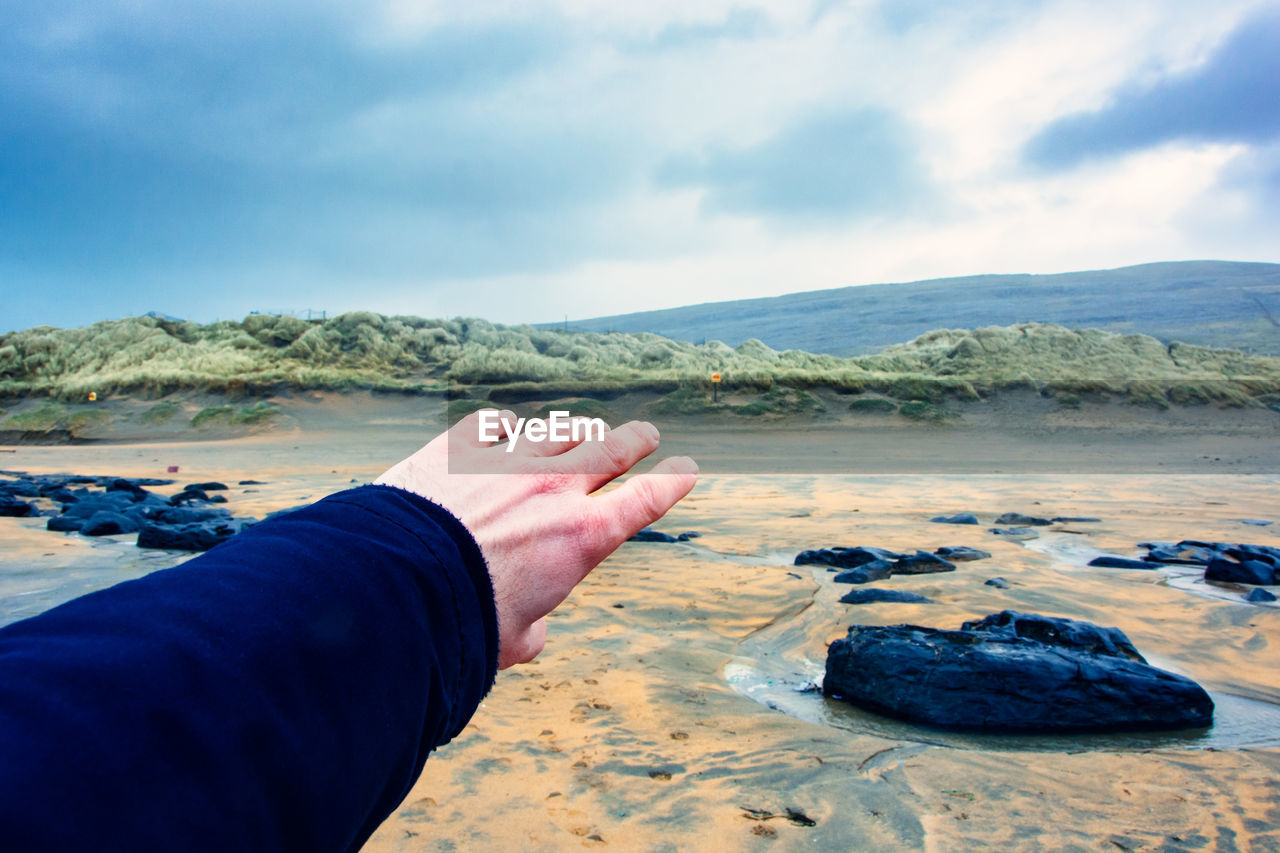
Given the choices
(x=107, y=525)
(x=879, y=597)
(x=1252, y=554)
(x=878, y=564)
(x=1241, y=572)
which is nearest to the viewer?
(x=879, y=597)

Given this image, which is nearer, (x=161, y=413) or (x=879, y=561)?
(x=879, y=561)

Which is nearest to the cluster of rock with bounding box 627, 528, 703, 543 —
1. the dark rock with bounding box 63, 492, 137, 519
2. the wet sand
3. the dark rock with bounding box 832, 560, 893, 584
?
the wet sand

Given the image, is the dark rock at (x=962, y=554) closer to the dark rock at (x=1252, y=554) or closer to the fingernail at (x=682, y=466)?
the dark rock at (x=1252, y=554)

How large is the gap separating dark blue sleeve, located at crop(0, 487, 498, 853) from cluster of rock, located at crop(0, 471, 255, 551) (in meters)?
5.48

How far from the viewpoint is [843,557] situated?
6570mm

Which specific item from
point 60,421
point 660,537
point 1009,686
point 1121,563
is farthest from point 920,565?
point 60,421

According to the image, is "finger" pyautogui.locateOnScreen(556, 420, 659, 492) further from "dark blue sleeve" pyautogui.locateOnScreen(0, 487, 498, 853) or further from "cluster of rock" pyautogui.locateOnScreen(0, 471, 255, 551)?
"cluster of rock" pyautogui.locateOnScreen(0, 471, 255, 551)

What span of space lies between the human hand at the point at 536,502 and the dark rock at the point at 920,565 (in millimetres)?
5562

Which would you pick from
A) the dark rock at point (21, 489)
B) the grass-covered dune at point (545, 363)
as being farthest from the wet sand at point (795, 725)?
the grass-covered dune at point (545, 363)

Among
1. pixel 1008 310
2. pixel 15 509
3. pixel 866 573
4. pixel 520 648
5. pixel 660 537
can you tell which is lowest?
pixel 660 537

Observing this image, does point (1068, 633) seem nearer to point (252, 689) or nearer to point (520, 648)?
point (520, 648)

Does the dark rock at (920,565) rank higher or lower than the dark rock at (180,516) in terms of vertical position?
lower

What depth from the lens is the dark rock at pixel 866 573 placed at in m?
5.86

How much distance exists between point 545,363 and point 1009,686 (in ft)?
74.0
